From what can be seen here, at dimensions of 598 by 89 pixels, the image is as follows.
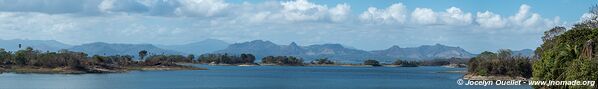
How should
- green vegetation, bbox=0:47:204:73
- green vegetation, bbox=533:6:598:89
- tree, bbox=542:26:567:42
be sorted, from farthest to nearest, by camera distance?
green vegetation, bbox=0:47:204:73 → tree, bbox=542:26:567:42 → green vegetation, bbox=533:6:598:89

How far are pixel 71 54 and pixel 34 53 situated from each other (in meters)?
11.6

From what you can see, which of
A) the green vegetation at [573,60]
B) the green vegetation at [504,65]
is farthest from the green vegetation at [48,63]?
the green vegetation at [573,60]

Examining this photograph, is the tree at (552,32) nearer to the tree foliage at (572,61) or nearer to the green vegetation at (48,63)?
the tree foliage at (572,61)

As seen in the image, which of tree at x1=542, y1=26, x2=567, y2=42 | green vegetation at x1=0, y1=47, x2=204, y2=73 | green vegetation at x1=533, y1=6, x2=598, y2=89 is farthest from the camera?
green vegetation at x1=0, y1=47, x2=204, y2=73

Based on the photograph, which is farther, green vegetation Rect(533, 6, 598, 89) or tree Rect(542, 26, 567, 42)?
tree Rect(542, 26, 567, 42)

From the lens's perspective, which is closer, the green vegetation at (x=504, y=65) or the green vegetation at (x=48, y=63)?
the green vegetation at (x=504, y=65)

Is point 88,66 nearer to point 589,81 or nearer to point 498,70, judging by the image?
point 498,70

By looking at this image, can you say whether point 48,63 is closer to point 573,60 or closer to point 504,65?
point 504,65

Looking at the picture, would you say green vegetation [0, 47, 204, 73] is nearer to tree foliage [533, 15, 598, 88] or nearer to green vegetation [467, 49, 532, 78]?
green vegetation [467, 49, 532, 78]

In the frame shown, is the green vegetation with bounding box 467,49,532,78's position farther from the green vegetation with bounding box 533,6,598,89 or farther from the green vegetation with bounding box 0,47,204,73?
the green vegetation with bounding box 0,47,204,73

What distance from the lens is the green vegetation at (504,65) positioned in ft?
436

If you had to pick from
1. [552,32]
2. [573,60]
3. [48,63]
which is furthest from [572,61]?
[48,63]

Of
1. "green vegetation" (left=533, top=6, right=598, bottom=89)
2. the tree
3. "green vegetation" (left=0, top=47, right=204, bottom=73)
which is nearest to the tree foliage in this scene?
"green vegetation" (left=533, top=6, right=598, bottom=89)

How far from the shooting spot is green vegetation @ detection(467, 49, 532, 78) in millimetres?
132875
